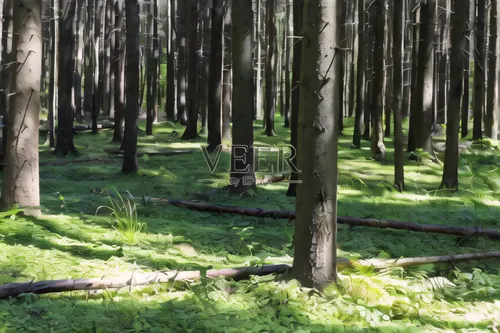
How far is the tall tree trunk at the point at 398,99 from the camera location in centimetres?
1258

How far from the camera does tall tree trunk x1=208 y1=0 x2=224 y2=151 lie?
1802 cm

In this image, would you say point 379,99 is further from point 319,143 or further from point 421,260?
point 319,143

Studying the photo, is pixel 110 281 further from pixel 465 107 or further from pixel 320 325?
pixel 465 107

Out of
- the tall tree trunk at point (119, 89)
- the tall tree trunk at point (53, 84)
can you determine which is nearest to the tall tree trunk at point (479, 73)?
the tall tree trunk at point (119, 89)

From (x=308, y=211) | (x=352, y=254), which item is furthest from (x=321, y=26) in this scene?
(x=352, y=254)

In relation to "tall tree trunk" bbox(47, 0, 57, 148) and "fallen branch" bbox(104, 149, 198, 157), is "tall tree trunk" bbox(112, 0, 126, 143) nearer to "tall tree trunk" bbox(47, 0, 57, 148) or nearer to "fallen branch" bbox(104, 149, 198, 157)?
"fallen branch" bbox(104, 149, 198, 157)

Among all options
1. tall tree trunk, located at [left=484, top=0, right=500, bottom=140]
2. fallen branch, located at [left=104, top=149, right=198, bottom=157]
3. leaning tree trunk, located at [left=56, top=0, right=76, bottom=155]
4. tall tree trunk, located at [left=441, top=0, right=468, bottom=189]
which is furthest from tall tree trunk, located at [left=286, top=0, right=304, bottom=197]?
tall tree trunk, located at [left=484, top=0, right=500, bottom=140]

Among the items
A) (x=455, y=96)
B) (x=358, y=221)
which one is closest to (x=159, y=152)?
(x=455, y=96)

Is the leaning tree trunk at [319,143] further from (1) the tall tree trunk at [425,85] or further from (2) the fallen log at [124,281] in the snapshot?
(1) the tall tree trunk at [425,85]

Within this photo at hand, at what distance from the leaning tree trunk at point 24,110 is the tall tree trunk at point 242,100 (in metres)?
4.40

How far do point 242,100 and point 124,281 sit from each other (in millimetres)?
6733

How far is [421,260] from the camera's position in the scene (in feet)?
22.4

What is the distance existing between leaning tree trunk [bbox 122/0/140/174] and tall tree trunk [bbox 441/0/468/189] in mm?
7005

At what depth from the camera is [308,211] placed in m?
5.46
